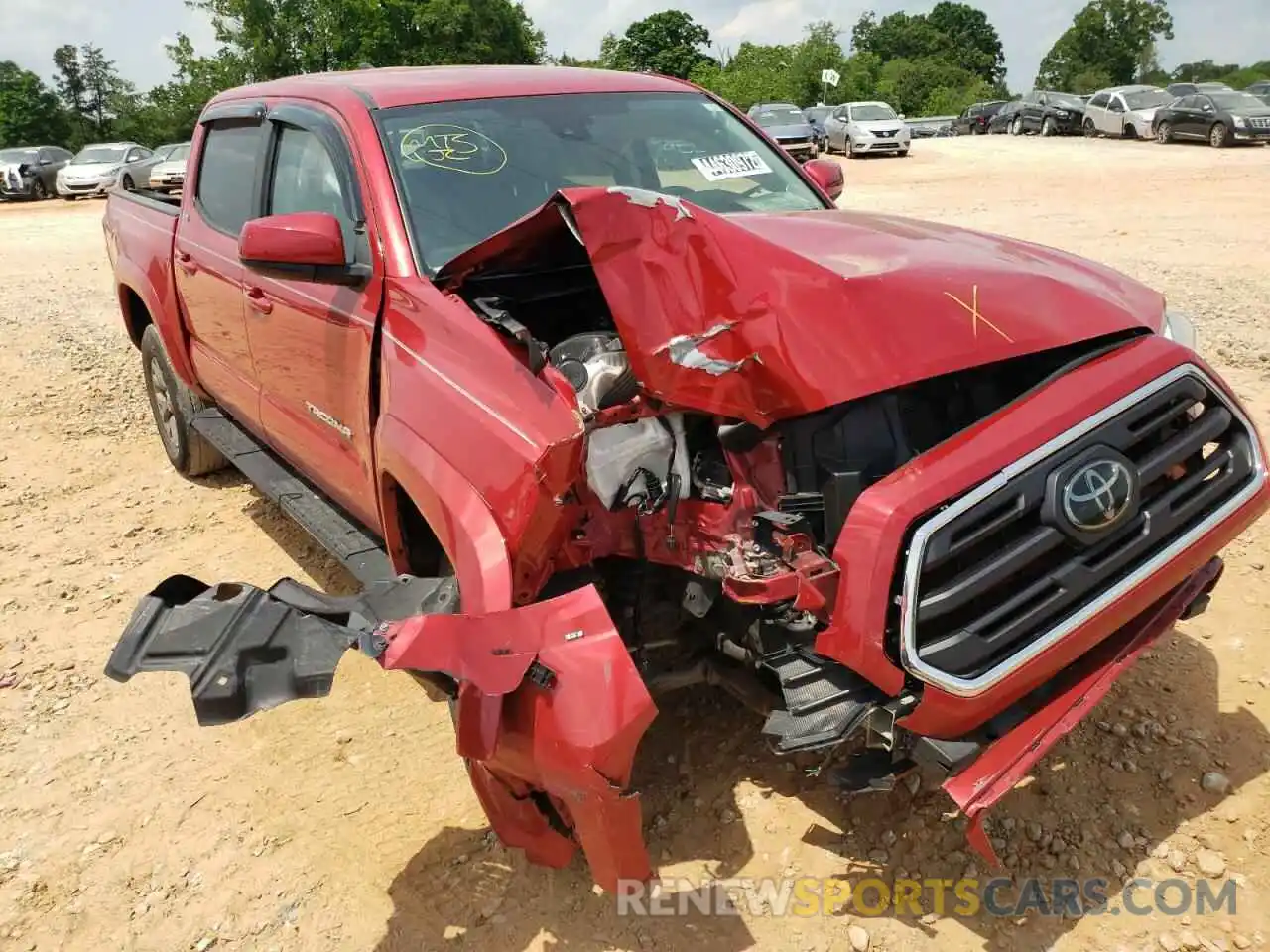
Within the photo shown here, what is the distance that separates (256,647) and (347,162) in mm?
1691

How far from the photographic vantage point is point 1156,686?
318 cm

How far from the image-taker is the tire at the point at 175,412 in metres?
5.11

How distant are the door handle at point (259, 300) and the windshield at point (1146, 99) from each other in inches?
1111

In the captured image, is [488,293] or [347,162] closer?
[488,293]

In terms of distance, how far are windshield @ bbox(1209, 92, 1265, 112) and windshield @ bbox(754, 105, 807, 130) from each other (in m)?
9.62

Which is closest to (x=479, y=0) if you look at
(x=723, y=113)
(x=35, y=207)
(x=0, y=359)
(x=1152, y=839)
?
(x=35, y=207)

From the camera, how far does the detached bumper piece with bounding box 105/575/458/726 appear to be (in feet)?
6.84

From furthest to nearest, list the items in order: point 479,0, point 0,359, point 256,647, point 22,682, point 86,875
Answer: point 479,0 < point 0,359 < point 22,682 < point 86,875 < point 256,647

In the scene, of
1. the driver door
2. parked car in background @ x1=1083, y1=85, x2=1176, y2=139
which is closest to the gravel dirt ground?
the driver door

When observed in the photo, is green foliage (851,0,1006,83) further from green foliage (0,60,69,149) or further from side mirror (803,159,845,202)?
side mirror (803,159,845,202)

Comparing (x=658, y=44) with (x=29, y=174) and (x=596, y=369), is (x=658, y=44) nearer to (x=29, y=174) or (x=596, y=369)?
(x=29, y=174)

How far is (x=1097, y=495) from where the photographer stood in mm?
2111

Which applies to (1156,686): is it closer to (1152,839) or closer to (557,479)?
(1152,839)

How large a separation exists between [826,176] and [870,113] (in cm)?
2418
